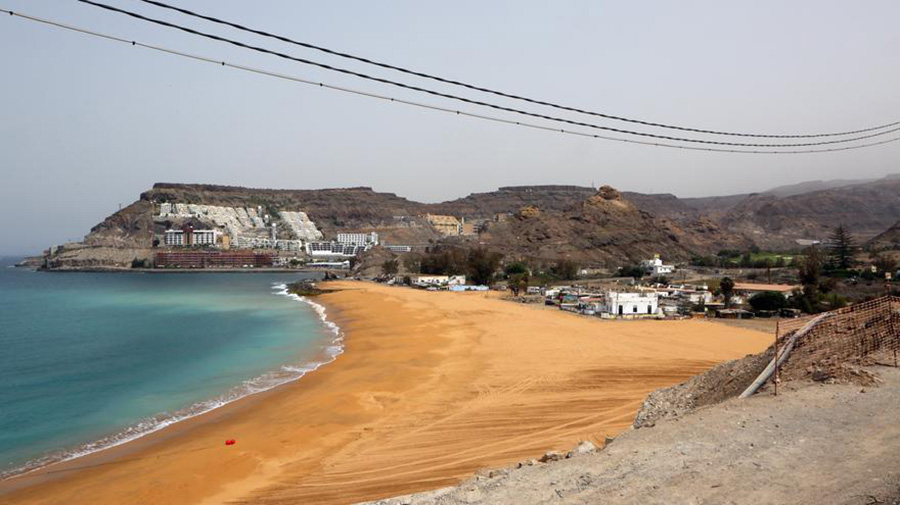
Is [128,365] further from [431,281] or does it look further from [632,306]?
[431,281]

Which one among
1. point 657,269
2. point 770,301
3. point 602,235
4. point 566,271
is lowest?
point 770,301

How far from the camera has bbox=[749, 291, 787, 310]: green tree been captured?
119 ft

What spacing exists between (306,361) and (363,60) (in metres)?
20.4

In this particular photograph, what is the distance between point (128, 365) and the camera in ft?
83.6

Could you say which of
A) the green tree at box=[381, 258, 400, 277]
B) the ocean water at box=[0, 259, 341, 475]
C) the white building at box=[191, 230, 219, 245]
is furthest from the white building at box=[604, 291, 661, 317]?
the white building at box=[191, 230, 219, 245]

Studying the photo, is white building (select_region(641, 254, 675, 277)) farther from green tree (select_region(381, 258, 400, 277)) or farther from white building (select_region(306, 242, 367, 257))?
white building (select_region(306, 242, 367, 257))

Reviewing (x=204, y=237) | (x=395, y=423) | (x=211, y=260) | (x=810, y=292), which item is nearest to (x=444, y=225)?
(x=204, y=237)

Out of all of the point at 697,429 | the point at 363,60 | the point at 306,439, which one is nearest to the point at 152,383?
the point at 306,439

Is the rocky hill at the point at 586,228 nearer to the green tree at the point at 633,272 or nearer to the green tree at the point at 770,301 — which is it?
the green tree at the point at 633,272

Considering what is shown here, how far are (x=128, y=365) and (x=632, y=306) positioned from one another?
29495 mm

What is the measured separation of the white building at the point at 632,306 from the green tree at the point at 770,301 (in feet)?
22.7

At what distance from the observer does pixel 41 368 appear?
82.0 ft

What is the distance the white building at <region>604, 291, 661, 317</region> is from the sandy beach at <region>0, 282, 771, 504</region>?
26.5 feet

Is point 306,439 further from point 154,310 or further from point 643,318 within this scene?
point 154,310
